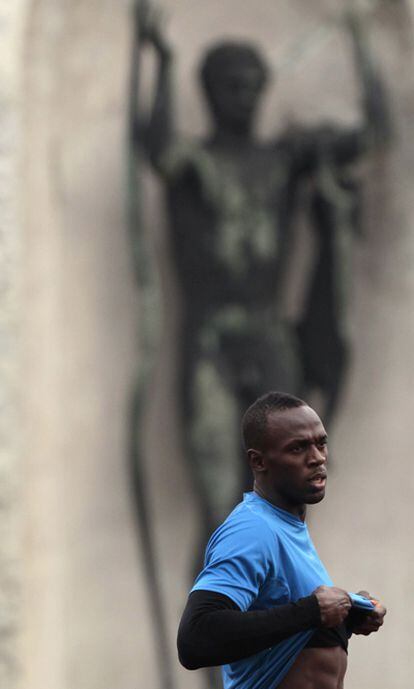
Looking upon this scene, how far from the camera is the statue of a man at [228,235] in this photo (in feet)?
23.1

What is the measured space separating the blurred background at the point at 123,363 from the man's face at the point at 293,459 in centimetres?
454

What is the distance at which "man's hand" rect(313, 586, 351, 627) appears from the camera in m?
2.49

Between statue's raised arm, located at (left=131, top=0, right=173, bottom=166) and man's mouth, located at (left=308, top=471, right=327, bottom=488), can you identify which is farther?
statue's raised arm, located at (left=131, top=0, right=173, bottom=166)

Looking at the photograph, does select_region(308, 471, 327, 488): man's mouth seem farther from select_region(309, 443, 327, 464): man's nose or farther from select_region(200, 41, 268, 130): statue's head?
select_region(200, 41, 268, 130): statue's head

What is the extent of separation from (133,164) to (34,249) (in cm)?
54

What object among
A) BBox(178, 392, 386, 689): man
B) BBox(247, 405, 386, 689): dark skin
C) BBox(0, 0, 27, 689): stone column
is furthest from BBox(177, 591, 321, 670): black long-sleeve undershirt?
BBox(0, 0, 27, 689): stone column

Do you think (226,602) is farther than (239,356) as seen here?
No

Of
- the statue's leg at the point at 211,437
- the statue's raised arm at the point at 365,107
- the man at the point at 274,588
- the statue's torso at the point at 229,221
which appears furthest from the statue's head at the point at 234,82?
the man at the point at 274,588

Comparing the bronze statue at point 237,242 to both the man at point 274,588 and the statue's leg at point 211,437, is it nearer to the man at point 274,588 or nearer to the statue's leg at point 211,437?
the statue's leg at point 211,437

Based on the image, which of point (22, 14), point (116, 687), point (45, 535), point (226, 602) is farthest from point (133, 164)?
point (226, 602)

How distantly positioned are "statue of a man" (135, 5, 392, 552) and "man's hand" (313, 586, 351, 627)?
4476 mm

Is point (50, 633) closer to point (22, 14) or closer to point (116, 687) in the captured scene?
point (116, 687)

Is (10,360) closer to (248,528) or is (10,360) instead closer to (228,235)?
(228,235)

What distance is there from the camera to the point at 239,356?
706 cm
